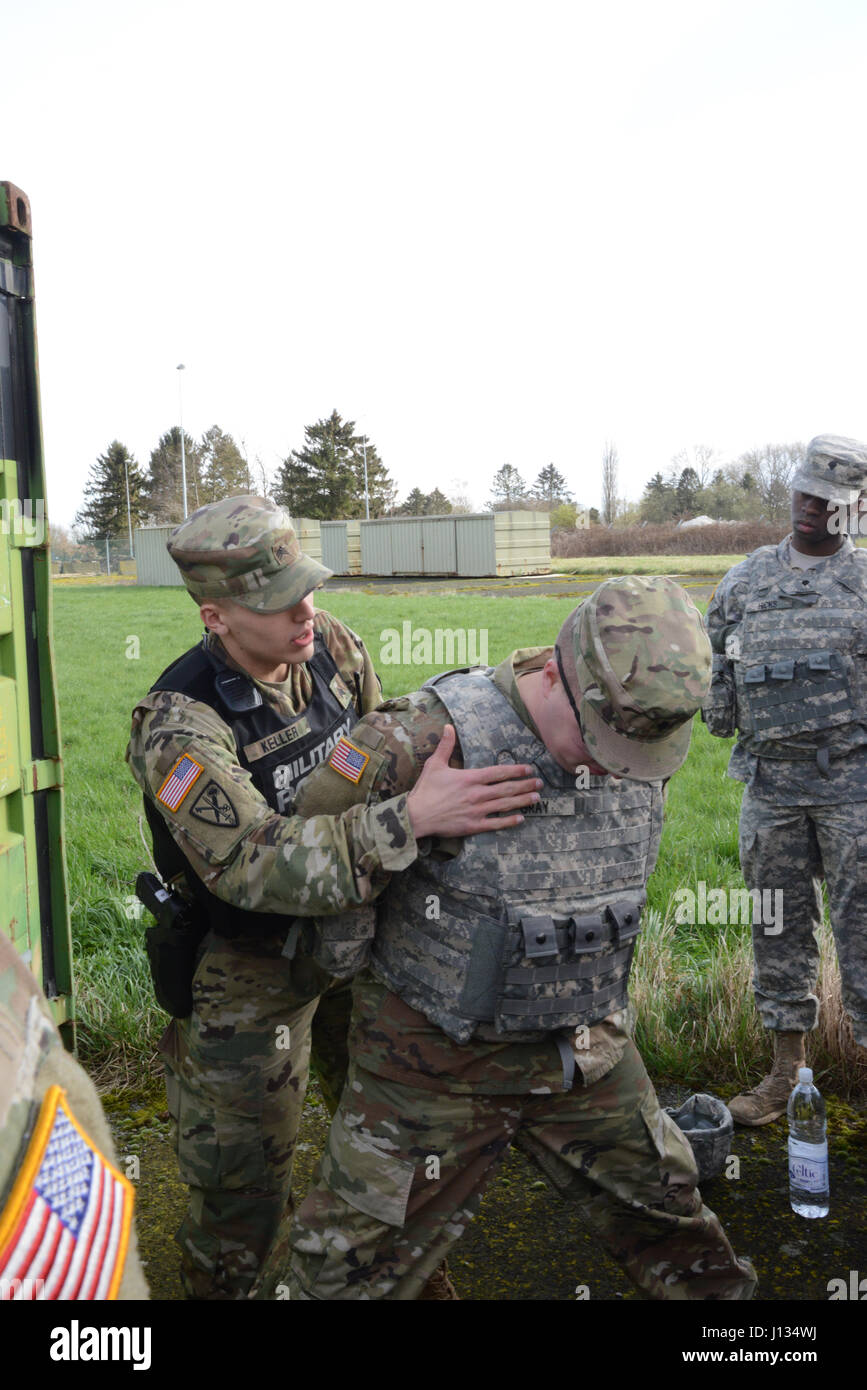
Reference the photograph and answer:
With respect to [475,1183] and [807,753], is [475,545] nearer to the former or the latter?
[807,753]

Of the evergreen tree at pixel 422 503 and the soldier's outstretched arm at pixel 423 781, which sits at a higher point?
the evergreen tree at pixel 422 503

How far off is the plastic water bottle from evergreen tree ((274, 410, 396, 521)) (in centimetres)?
4823

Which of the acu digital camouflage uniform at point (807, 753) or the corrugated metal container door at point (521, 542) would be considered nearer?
the acu digital camouflage uniform at point (807, 753)

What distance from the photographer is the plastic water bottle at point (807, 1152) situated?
302 centimetres

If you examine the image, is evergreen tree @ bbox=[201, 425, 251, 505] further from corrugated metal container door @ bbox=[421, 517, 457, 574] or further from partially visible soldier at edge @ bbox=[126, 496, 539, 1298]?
partially visible soldier at edge @ bbox=[126, 496, 539, 1298]

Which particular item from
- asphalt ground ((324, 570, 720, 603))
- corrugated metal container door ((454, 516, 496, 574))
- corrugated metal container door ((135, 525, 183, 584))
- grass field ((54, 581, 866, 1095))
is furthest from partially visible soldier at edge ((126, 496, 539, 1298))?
corrugated metal container door ((135, 525, 183, 584))

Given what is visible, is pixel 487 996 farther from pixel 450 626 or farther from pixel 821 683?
pixel 450 626

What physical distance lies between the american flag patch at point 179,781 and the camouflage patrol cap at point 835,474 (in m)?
2.51

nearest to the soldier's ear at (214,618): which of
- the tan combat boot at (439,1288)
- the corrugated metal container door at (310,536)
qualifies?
→ the tan combat boot at (439,1288)

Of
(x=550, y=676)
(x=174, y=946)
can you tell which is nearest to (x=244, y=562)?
(x=550, y=676)

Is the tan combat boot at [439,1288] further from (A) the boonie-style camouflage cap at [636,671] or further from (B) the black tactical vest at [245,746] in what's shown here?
(A) the boonie-style camouflage cap at [636,671]

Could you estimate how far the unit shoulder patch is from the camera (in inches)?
86.3

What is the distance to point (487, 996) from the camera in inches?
80.9

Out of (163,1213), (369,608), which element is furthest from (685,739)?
(369,608)
